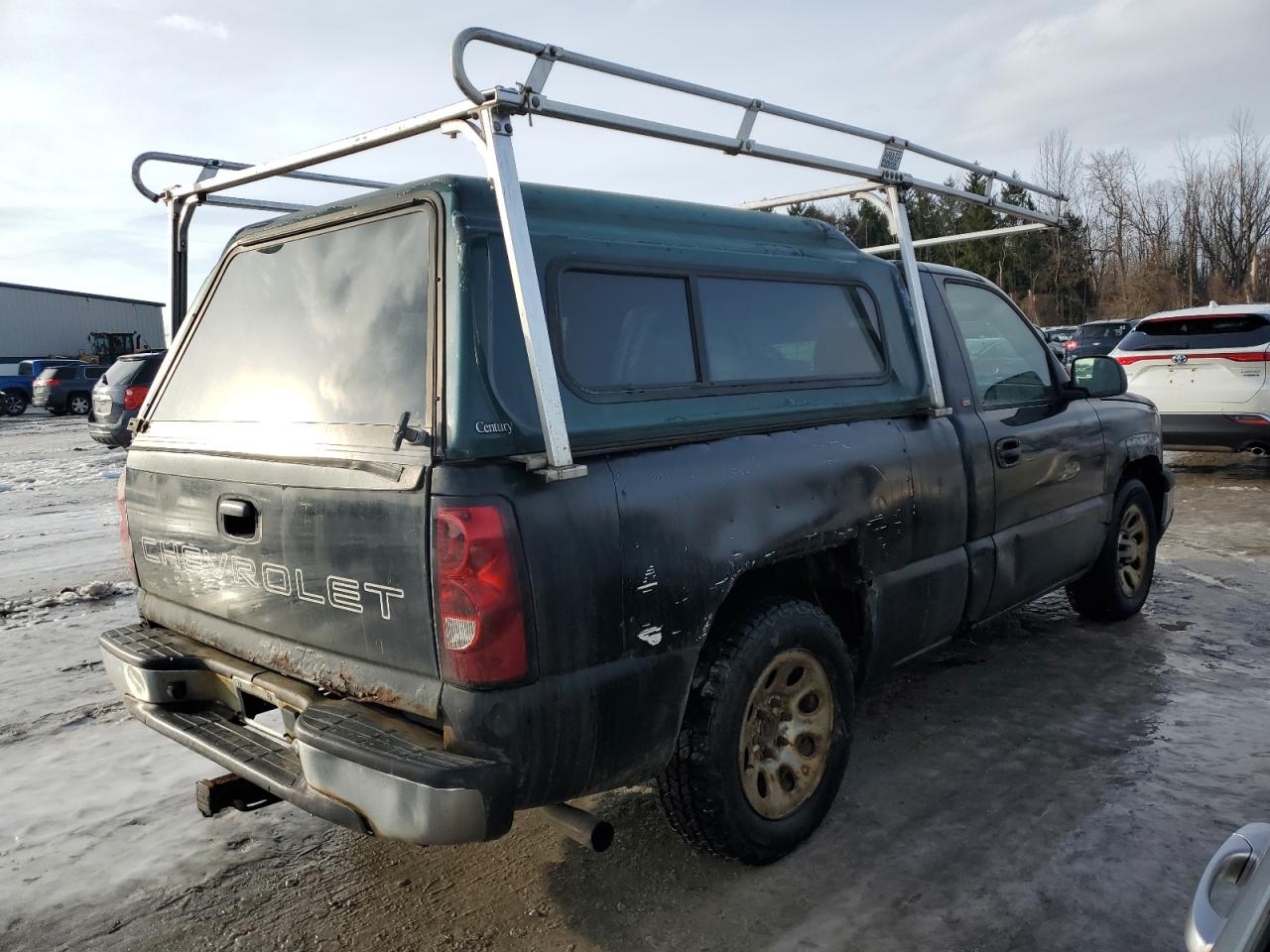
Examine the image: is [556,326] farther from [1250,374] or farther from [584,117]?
[1250,374]

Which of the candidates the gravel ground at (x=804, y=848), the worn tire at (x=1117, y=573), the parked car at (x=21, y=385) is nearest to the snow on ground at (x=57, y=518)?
the gravel ground at (x=804, y=848)

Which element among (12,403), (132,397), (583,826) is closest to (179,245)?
(583,826)

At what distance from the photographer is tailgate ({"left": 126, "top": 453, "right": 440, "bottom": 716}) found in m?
2.35

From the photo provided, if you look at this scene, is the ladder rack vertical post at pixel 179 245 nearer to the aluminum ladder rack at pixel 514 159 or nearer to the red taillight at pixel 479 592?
the aluminum ladder rack at pixel 514 159

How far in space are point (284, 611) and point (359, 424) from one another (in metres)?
0.60

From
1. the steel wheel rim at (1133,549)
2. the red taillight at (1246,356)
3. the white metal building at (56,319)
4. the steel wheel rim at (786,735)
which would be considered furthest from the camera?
the white metal building at (56,319)

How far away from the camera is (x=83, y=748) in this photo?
389 cm

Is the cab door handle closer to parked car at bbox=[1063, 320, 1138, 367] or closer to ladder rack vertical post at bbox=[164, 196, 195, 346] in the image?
ladder rack vertical post at bbox=[164, 196, 195, 346]

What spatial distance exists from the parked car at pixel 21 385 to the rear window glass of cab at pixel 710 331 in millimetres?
31030

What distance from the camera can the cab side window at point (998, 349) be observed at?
4.18m

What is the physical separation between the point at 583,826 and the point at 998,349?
3105mm

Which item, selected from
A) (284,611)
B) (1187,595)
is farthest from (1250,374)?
(284,611)

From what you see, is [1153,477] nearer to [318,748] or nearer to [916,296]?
[916,296]

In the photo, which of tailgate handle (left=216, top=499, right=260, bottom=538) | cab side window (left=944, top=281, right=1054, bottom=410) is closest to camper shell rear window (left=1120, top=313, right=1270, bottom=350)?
cab side window (left=944, top=281, right=1054, bottom=410)
